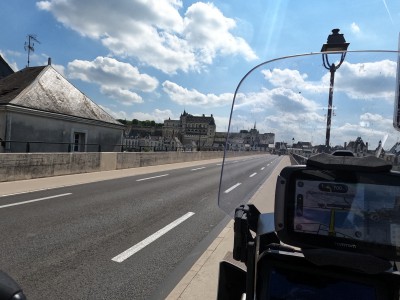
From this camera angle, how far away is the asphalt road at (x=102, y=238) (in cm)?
426

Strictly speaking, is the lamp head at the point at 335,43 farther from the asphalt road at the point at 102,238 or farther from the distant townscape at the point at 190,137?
the asphalt road at the point at 102,238

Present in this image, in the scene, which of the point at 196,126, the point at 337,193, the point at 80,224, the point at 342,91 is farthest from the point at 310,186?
the point at 196,126

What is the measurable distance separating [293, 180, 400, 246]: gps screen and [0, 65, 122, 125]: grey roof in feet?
77.8

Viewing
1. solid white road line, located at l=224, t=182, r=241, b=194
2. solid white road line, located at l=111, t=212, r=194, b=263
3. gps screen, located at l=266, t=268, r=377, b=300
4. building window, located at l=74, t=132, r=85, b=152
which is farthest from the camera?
building window, located at l=74, t=132, r=85, b=152

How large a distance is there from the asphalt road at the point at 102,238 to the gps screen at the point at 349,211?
95cm

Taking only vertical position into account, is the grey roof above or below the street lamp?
above

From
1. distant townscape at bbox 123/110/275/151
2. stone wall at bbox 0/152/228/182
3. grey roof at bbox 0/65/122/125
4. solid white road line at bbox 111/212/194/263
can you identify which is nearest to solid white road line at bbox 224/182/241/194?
distant townscape at bbox 123/110/275/151

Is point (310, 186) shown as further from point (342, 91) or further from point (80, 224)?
point (80, 224)

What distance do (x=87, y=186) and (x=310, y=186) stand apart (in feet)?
40.9

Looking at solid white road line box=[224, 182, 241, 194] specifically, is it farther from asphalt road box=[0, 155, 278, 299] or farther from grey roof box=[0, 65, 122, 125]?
grey roof box=[0, 65, 122, 125]

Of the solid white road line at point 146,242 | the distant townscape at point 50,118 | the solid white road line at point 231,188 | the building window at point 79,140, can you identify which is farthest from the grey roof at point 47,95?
the solid white road line at point 231,188

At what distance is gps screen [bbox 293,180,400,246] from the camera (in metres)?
1.94

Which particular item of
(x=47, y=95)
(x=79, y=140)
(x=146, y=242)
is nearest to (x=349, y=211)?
(x=146, y=242)

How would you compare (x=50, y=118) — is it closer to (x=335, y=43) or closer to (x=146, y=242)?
(x=146, y=242)
